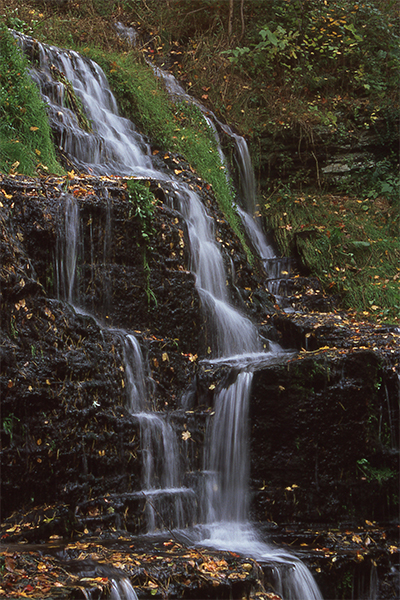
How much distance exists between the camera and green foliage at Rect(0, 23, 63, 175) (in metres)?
6.91

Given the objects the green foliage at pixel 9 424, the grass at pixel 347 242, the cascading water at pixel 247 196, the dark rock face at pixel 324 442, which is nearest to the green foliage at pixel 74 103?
the cascading water at pixel 247 196

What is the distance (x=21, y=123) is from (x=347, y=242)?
5917mm

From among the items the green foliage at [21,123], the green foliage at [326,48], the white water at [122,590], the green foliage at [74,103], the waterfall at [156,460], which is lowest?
the white water at [122,590]

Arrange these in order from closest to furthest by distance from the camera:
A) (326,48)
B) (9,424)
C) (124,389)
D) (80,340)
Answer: (9,424) < (80,340) < (124,389) < (326,48)

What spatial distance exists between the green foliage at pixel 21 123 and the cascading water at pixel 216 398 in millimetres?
538

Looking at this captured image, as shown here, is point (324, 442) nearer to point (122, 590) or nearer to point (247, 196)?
point (122, 590)

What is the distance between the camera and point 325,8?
13367 mm

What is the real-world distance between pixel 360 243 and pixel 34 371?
6.91 m

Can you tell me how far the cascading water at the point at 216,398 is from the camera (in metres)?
5.18

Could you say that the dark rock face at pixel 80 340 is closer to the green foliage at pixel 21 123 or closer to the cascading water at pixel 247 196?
the green foliage at pixel 21 123

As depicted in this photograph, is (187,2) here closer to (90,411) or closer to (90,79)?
(90,79)

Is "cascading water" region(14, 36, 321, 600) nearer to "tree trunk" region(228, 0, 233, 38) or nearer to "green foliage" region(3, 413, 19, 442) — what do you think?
"green foliage" region(3, 413, 19, 442)

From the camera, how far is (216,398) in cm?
598

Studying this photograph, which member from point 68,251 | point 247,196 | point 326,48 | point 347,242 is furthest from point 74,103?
point 326,48
